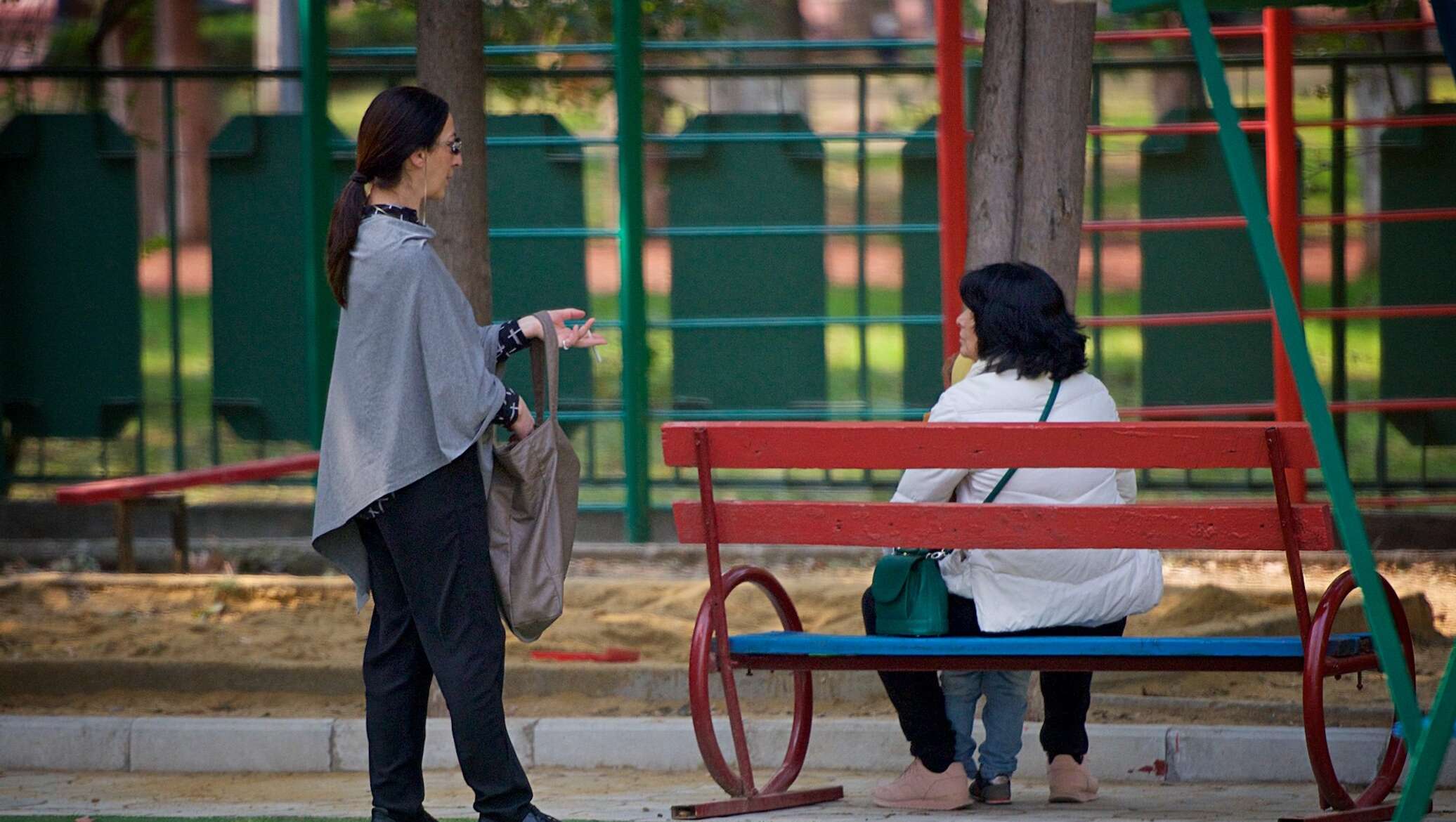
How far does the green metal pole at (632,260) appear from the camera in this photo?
311 inches

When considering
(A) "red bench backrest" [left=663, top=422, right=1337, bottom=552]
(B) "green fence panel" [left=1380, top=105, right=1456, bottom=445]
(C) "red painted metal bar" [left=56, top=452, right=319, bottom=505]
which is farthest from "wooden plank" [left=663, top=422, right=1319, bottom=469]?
(B) "green fence panel" [left=1380, top=105, right=1456, bottom=445]

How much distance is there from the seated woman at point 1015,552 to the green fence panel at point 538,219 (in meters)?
4.35

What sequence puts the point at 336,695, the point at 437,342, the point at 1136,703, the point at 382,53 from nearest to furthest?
the point at 437,342 → the point at 1136,703 → the point at 336,695 → the point at 382,53

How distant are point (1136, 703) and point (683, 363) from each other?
3.75 meters

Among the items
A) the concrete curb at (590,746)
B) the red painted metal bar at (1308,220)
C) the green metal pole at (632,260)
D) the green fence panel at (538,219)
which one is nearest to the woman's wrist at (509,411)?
the concrete curb at (590,746)

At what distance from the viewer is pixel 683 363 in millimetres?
8570

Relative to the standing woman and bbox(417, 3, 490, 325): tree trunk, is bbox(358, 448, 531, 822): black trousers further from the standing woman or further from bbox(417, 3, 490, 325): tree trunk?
bbox(417, 3, 490, 325): tree trunk

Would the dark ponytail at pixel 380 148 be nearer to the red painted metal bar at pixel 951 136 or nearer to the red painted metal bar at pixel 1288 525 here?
the red painted metal bar at pixel 1288 525

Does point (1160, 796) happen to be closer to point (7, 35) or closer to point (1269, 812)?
point (1269, 812)

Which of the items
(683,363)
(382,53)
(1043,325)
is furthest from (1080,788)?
(382,53)

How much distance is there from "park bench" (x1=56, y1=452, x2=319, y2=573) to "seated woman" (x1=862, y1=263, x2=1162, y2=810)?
335 cm

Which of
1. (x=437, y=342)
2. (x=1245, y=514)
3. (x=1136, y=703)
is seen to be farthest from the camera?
(x=1136, y=703)

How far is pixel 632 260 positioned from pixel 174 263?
7.49 feet

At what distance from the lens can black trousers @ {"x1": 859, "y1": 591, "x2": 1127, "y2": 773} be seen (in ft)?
14.1
